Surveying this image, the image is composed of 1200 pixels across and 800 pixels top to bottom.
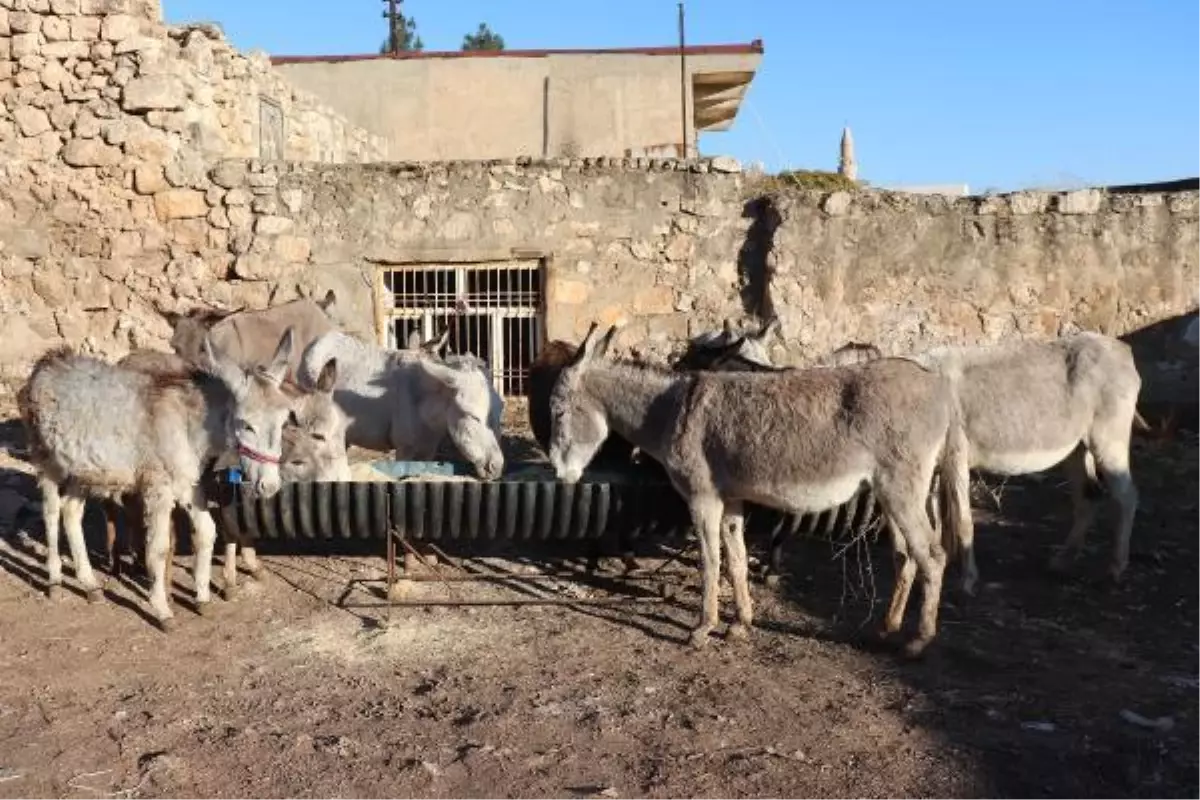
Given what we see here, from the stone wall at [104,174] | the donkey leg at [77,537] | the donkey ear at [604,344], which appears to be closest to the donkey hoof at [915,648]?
the donkey ear at [604,344]

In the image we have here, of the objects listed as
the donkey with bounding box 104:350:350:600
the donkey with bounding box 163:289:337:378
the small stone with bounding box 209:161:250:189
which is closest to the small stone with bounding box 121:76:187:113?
the small stone with bounding box 209:161:250:189

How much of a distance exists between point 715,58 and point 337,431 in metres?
12.8

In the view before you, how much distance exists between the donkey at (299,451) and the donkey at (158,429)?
0.17 metres

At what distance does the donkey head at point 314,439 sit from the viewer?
6500 mm

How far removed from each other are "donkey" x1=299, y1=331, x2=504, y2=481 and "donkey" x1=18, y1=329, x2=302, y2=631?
47.2 inches

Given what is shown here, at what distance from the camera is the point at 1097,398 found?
6.97 meters

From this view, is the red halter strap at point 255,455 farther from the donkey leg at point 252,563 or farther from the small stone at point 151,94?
the small stone at point 151,94

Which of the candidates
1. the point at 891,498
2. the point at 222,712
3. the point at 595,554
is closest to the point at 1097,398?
the point at 891,498

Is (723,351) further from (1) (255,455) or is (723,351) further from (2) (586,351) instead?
(1) (255,455)

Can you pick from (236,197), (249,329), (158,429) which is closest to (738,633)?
(158,429)

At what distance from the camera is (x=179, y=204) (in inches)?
436

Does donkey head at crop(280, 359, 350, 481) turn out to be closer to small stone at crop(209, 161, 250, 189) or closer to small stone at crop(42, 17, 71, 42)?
small stone at crop(209, 161, 250, 189)

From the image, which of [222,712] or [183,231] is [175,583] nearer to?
[222,712]

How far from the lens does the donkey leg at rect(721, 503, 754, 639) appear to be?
605 cm
